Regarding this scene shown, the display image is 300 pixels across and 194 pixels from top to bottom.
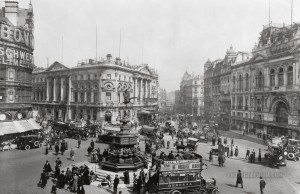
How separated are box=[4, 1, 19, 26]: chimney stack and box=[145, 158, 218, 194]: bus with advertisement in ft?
110

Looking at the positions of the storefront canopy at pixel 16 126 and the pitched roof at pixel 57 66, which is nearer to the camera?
the storefront canopy at pixel 16 126

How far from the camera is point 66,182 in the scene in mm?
20938

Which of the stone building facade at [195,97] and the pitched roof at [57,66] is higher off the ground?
the pitched roof at [57,66]

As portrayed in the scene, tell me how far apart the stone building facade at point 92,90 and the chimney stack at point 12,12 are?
23.4 m

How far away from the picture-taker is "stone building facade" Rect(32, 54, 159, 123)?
61.1 m

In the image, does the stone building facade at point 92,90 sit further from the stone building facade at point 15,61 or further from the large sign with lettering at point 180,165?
the large sign with lettering at point 180,165

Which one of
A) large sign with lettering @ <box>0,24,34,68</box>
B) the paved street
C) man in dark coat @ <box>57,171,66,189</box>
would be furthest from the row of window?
large sign with lettering @ <box>0,24,34,68</box>

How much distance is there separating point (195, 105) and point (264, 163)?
73.0 m

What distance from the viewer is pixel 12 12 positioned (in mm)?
39594

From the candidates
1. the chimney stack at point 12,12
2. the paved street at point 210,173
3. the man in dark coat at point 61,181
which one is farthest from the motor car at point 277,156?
the chimney stack at point 12,12

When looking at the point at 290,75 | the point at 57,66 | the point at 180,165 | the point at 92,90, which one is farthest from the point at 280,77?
the point at 57,66

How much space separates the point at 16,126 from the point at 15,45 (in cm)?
1133

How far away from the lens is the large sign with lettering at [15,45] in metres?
36.2

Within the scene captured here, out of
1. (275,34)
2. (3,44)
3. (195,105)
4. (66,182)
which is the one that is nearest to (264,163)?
(66,182)
